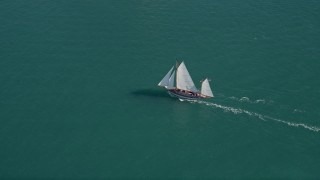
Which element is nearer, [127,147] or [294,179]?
[294,179]

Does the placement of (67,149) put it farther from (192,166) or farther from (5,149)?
(192,166)

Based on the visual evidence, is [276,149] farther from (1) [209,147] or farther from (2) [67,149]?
(2) [67,149]

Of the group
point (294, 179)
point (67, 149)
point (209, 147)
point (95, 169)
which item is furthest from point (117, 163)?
→ point (294, 179)

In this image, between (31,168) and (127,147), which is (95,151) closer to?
(127,147)

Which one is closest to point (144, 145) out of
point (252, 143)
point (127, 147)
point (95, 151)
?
point (127, 147)

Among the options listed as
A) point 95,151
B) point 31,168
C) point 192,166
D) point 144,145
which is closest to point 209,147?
point 192,166

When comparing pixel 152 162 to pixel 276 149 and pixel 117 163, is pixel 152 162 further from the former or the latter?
pixel 276 149

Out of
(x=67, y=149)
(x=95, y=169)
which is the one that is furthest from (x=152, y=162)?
(x=67, y=149)
